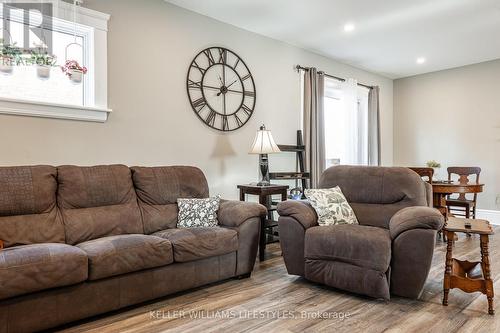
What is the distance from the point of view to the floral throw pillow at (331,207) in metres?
2.92

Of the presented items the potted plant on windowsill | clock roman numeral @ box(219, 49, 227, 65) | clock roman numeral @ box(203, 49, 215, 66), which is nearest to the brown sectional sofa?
the potted plant on windowsill

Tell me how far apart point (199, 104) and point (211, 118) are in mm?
213

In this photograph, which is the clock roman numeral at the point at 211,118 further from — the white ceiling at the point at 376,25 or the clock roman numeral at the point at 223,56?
the white ceiling at the point at 376,25

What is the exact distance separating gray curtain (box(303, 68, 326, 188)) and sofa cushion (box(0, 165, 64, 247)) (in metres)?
3.20

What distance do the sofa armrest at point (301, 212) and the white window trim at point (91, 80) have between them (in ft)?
5.94

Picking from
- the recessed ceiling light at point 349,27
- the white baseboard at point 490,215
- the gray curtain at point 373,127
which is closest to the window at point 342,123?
the gray curtain at point 373,127

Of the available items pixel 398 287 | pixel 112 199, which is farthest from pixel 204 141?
pixel 398 287

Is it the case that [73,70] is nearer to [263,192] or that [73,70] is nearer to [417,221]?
[263,192]

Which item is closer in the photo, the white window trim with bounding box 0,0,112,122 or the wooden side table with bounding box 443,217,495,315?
the wooden side table with bounding box 443,217,495,315

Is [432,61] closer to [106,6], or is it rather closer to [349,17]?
[349,17]

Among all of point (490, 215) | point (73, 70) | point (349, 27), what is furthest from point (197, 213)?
point (490, 215)

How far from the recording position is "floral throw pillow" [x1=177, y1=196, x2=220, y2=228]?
9.73ft

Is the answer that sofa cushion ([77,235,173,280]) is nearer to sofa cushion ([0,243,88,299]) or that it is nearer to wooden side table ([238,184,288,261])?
sofa cushion ([0,243,88,299])

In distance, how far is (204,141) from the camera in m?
3.80
